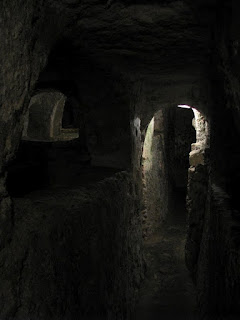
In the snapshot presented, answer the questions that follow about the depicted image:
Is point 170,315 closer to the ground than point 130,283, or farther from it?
closer to the ground

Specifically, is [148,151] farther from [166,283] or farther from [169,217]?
[169,217]

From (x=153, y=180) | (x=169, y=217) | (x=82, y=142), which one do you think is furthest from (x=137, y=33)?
(x=169, y=217)

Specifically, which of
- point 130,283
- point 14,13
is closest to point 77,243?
point 14,13

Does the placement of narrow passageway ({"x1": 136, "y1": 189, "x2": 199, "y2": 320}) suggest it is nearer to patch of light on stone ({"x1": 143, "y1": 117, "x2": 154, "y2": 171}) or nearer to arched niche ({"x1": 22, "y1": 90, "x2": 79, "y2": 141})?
patch of light on stone ({"x1": 143, "y1": 117, "x2": 154, "y2": 171})

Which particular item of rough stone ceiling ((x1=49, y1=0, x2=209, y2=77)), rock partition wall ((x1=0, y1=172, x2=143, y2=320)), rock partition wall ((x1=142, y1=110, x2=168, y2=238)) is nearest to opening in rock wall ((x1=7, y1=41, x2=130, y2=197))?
rough stone ceiling ((x1=49, y1=0, x2=209, y2=77))

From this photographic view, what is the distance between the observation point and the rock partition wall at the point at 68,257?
1.50 m

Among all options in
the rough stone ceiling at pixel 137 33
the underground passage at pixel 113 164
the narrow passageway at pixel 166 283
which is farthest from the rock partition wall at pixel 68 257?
the rough stone ceiling at pixel 137 33

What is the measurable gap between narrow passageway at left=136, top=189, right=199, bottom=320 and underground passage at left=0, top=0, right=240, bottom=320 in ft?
0.08

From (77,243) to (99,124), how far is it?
2.31 metres

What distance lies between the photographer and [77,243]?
2.10m

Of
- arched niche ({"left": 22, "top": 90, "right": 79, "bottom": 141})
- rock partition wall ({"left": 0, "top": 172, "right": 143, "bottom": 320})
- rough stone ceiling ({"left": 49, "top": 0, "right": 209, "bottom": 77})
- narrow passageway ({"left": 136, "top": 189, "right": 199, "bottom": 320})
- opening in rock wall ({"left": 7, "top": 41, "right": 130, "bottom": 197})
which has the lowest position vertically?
narrow passageway ({"left": 136, "top": 189, "right": 199, "bottom": 320})

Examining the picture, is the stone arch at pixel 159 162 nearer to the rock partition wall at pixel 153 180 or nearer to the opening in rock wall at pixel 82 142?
the rock partition wall at pixel 153 180

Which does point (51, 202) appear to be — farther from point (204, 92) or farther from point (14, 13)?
point (204, 92)

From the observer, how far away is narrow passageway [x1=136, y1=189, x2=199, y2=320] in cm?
372
